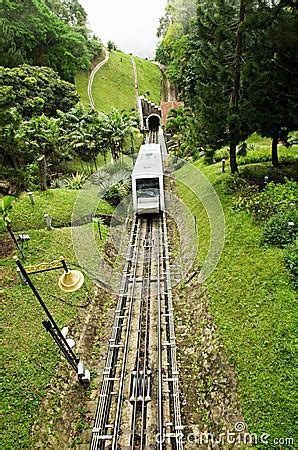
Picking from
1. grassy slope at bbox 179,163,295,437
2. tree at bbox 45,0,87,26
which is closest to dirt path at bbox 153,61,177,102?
tree at bbox 45,0,87,26

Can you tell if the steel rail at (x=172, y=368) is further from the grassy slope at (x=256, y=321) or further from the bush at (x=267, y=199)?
the bush at (x=267, y=199)

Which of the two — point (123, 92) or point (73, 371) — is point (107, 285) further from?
point (123, 92)

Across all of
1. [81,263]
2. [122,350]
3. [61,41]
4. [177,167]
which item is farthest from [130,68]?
[122,350]

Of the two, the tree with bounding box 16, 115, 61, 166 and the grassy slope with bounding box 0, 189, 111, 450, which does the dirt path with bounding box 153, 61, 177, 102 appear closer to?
the tree with bounding box 16, 115, 61, 166

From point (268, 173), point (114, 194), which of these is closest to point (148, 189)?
point (114, 194)

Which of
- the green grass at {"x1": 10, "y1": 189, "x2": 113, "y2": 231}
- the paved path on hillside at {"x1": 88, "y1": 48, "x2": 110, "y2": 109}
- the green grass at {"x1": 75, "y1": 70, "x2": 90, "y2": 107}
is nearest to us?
the green grass at {"x1": 10, "y1": 189, "x2": 113, "y2": 231}

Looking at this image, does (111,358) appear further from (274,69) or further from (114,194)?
(274,69)
